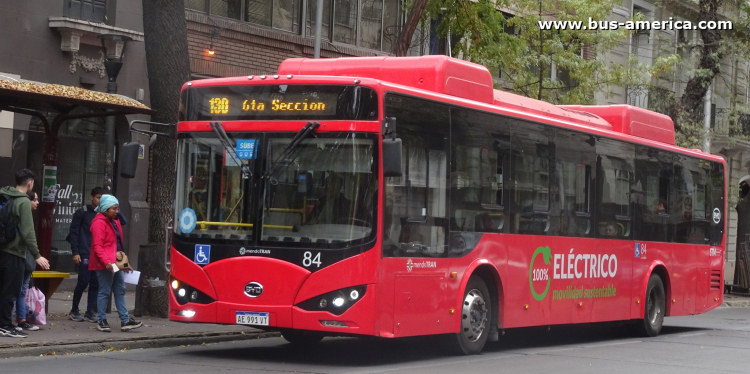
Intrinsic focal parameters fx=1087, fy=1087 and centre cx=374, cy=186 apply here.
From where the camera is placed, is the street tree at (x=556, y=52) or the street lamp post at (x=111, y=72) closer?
the street lamp post at (x=111, y=72)

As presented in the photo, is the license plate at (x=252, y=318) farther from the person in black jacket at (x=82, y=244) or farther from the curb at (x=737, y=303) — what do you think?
the curb at (x=737, y=303)

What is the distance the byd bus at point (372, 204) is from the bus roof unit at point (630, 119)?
2.66 metres

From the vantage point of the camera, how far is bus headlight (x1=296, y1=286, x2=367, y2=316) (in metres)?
10.9

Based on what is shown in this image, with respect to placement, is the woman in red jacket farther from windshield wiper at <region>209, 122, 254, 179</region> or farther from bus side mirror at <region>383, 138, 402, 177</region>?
bus side mirror at <region>383, 138, 402, 177</region>

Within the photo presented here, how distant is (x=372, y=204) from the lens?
10852 mm

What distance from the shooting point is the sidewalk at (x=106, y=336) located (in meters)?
11.4

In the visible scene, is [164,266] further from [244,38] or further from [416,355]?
[244,38]

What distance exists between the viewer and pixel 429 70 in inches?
493

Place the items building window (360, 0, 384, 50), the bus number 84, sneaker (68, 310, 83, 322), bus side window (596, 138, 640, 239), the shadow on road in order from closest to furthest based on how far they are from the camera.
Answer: the bus number 84 < the shadow on road < sneaker (68, 310, 83, 322) < bus side window (596, 138, 640, 239) < building window (360, 0, 384, 50)

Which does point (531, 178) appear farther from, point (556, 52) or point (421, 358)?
point (556, 52)

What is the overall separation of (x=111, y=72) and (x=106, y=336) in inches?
232

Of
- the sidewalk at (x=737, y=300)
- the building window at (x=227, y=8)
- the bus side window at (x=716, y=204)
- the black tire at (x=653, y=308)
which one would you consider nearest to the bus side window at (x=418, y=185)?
the black tire at (x=653, y=308)

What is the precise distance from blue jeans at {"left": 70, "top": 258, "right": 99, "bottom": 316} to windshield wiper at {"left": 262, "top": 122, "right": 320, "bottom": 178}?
13.4 ft

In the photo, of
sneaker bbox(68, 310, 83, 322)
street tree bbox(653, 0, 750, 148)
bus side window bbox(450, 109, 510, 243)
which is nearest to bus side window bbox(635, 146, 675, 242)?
bus side window bbox(450, 109, 510, 243)
